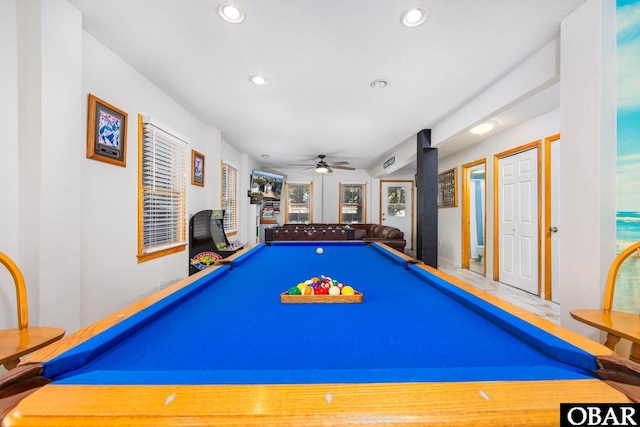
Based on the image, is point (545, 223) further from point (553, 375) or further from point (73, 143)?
point (73, 143)

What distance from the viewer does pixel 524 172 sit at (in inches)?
148

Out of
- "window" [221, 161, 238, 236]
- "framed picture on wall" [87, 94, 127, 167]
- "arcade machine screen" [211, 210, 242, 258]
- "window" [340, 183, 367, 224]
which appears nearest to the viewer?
"framed picture on wall" [87, 94, 127, 167]

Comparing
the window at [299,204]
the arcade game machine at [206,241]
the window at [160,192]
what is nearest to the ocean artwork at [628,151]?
the arcade game machine at [206,241]

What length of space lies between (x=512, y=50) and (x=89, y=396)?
3059mm

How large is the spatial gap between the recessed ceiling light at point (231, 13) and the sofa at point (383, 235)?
169 inches

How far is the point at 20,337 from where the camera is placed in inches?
44.9

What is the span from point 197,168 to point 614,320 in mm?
4189

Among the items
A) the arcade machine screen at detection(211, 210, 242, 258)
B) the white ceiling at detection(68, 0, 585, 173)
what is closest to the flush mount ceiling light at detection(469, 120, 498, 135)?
the white ceiling at detection(68, 0, 585, 173)

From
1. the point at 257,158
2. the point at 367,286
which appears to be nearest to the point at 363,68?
the point at 367,286

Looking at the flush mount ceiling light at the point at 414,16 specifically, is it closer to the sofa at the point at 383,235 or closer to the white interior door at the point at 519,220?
the white interior door at the point at 519,220

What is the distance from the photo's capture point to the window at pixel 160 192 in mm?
2545

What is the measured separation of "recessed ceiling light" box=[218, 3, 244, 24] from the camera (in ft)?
5.34

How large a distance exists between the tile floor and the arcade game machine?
3.82 metres

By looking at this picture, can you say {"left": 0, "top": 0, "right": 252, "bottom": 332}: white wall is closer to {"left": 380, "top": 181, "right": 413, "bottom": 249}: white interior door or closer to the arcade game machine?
the arcade game machine
